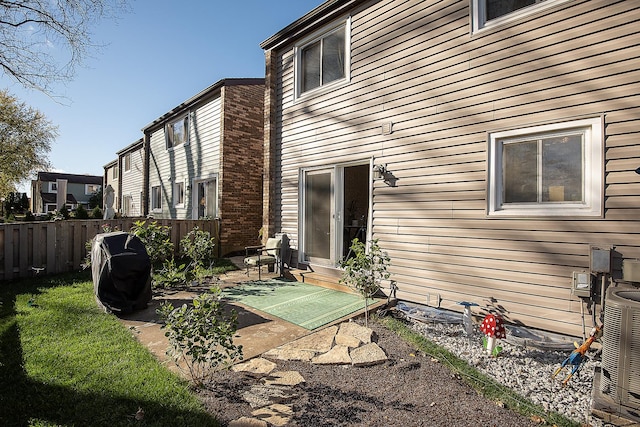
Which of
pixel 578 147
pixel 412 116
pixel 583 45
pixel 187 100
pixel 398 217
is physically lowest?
pixel 398 217

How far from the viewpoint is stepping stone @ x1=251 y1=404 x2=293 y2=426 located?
243cm

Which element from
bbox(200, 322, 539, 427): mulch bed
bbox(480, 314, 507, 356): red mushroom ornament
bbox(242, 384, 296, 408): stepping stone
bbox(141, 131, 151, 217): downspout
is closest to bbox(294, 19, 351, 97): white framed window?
bbox(480, 314, 507, 356): red mushroom ornament

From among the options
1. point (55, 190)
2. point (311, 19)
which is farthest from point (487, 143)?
point (55, 190)

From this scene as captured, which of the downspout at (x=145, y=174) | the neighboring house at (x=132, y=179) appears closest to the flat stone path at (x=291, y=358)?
the downspout at (x=145, y=174)

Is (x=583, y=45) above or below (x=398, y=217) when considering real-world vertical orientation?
above

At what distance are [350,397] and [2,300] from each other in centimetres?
649

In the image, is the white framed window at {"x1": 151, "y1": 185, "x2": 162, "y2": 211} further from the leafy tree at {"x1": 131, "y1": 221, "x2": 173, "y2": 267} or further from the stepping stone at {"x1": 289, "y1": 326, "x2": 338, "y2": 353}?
the stepping stone at {"x1": 289, "y1": 326, "x2": 338, "y2": 353}

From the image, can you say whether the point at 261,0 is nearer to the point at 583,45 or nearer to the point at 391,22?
the point at 391,22

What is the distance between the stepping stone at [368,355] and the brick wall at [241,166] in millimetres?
7846

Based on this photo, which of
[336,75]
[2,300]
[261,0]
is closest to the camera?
[2,300]

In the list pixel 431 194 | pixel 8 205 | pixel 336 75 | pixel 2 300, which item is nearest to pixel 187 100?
pixel 336 75

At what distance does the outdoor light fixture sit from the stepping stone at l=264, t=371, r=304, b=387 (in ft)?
12.3

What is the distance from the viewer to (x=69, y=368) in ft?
10.5

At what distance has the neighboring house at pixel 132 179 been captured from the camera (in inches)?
676
